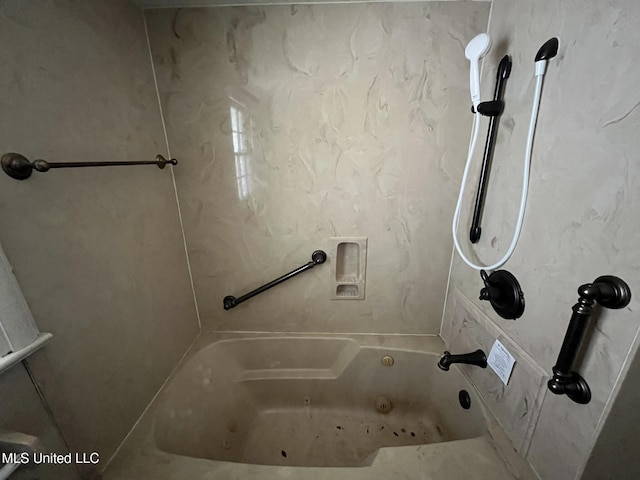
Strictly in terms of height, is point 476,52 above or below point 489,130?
above

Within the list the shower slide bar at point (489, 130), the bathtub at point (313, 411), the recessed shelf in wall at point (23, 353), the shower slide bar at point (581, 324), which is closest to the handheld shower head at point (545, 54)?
the shower slide bar at point (489, 130)

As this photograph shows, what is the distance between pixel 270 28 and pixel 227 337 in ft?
5.18

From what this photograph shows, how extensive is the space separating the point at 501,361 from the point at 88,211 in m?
1.54

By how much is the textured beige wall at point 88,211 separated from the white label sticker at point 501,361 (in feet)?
4.66

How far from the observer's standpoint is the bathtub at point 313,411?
0.88m

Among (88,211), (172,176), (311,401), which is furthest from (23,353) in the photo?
(311,401)

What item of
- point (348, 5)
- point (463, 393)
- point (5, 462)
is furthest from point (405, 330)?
point (348, 5)

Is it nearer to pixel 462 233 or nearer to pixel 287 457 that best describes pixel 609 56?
pixel 462 233

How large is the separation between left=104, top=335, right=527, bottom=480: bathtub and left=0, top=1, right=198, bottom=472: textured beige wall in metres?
0.16

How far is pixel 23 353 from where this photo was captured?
1.87 ft

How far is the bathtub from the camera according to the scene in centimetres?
88

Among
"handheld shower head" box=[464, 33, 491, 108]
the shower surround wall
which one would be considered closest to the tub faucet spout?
the shower surround wall

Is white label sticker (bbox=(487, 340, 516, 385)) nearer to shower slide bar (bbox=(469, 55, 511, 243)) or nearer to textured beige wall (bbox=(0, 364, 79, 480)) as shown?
shower slide bar (bbox=(469, 55, 511, 243))

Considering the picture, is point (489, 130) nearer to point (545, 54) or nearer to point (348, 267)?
point (545, 54)
